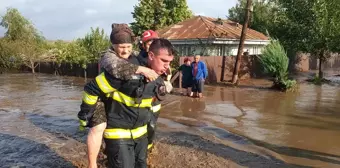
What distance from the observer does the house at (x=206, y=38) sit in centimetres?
2462

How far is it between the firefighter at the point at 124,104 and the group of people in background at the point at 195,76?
10.7 meters

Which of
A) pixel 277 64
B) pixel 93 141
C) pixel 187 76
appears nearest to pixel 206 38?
pixel 277 64

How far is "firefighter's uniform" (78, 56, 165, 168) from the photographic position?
11.7ft

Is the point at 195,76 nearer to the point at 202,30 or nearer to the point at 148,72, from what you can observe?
the point at 148,72

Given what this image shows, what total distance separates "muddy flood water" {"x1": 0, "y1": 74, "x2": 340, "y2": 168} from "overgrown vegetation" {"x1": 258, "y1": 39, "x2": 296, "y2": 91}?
1610 mm

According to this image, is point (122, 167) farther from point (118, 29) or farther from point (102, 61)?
point (118, 29)

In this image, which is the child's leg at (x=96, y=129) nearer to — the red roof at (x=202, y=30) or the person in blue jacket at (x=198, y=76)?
the person in blue jacket at (x=198, y=76)

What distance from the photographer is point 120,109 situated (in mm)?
3619

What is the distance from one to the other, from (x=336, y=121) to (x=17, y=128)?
25.6 feet

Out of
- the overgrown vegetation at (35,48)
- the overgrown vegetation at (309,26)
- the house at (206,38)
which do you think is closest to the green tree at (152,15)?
the overgrown vegetation at (35,48)

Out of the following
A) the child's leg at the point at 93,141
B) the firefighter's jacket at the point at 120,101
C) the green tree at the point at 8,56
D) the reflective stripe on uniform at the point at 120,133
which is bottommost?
the child's leg at the point at 93,141

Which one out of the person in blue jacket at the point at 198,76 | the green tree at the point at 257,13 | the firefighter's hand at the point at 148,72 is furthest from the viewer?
the green tree at the point at 257,13

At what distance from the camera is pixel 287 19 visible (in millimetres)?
20625

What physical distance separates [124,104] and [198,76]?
10871mm
